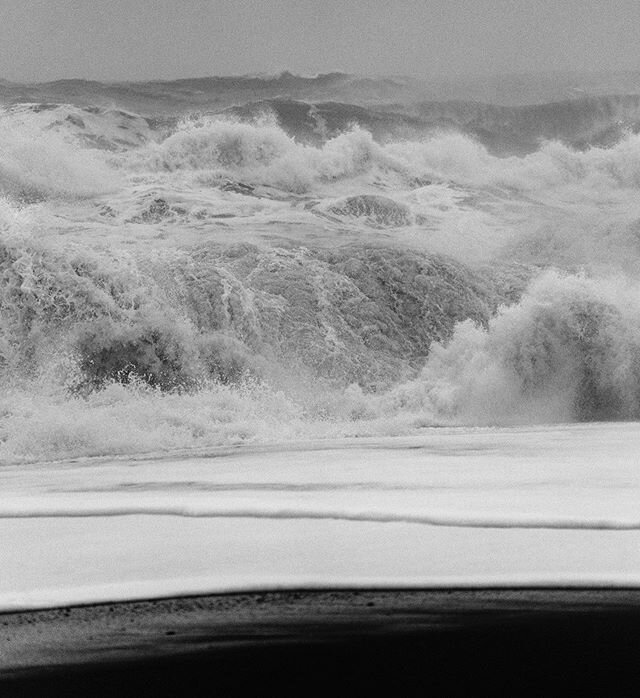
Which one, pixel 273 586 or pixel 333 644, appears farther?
pixel 273 586

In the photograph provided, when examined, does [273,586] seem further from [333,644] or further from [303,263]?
[303,263]

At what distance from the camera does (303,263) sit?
48.1 ft

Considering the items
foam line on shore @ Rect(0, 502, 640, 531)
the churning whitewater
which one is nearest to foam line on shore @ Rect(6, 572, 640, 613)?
foam line on shore @ Rect(0, 502, 640, 531)

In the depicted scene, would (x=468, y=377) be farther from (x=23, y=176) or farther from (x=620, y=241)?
(x=23, y=176)

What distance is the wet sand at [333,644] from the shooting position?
2.81 m

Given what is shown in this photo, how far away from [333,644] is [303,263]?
1172 cm

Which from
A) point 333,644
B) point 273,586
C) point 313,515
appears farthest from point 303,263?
point 333,644

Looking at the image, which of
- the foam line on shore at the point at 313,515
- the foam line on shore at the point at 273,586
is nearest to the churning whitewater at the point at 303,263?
the foam line on shore at the point at 313,515

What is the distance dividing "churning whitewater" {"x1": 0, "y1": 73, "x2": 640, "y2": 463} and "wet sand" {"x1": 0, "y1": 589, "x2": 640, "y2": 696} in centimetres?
575

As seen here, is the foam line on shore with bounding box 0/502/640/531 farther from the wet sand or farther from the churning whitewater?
the churning whitewater

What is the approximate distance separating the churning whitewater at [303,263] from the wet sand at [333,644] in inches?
226

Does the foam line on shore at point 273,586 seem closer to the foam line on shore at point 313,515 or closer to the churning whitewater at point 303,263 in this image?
the foam line on shore at point 313,515

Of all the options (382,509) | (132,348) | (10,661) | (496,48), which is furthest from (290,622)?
(496,48)

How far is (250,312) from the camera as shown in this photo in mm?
13672
